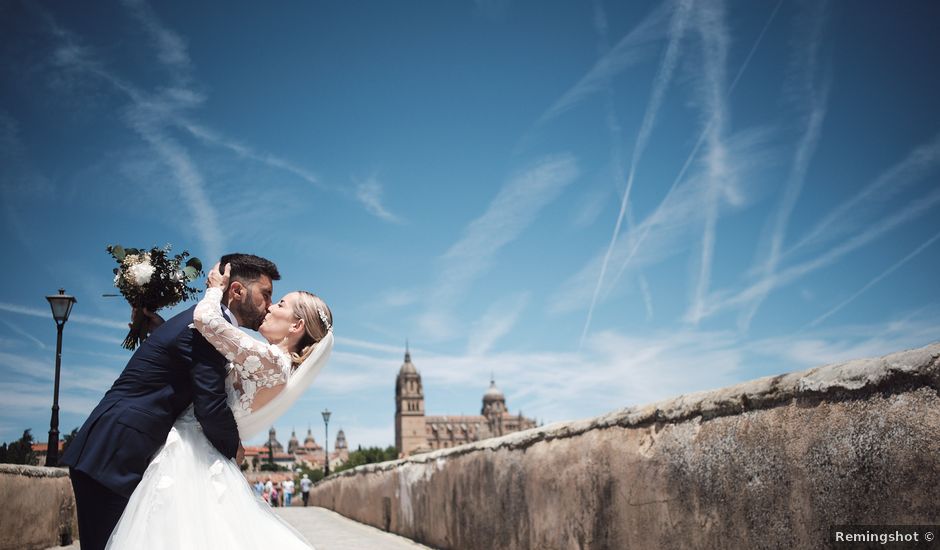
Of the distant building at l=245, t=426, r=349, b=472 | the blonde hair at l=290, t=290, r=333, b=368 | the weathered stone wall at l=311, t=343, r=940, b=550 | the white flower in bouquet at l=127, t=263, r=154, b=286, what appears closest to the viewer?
the weathered stone wall at l=311, t=343, r=940, b=550

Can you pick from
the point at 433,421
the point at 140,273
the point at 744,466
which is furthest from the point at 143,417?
the point at 433,421

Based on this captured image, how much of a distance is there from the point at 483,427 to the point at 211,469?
13538 cm

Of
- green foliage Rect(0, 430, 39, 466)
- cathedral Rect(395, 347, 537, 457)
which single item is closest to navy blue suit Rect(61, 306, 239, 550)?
green foliage Rect(0, 430, 39, 466)

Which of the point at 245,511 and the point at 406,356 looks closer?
the point at 245,511

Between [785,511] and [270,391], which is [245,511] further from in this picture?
[785,511]

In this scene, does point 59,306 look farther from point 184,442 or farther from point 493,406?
point 493,406

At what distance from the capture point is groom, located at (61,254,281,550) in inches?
74.7

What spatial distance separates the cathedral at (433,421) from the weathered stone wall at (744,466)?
13305 centimetres

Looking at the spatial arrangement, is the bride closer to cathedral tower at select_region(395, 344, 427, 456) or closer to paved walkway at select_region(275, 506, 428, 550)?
paved walkway at select_region(275, 506, 428, 550)

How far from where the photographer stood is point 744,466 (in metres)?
2.35

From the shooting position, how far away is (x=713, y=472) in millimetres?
2500

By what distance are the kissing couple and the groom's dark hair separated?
115mm

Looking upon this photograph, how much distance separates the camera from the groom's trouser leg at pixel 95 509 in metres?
1.90

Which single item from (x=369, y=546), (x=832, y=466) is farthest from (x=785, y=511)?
(x=369, y=546)
